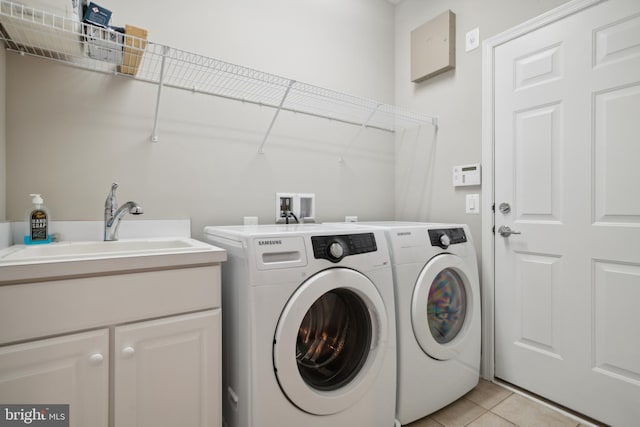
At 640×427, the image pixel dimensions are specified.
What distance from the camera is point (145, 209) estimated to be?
5.18 feet

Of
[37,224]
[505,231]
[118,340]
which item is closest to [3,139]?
[37,224]

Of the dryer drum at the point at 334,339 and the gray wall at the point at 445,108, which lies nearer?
the dryer drum at the point at 334,339

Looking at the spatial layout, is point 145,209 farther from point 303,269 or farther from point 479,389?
point 479,389

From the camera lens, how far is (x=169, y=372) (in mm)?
1064

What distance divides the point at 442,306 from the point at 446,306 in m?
0.04

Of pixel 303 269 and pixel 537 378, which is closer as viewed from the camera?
pixel 303 269

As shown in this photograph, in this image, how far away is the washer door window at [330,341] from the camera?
3.71 feet

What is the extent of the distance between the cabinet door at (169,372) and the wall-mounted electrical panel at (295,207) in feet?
3.02

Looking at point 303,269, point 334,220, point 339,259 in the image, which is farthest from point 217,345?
point 334,220

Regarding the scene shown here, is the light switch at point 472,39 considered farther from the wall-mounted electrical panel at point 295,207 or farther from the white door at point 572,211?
the wall-mounted electrical panel at point 295,207

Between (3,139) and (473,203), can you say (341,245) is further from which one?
(3,139)

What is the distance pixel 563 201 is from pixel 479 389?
1.13 m

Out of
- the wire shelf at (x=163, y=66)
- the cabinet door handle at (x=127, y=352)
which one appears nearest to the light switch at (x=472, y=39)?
the wire shelf at (x=163, y=66)

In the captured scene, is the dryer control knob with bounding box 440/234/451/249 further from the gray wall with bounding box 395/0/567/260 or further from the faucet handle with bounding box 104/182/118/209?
the faucet handle with bounding box 104/182/118/209
